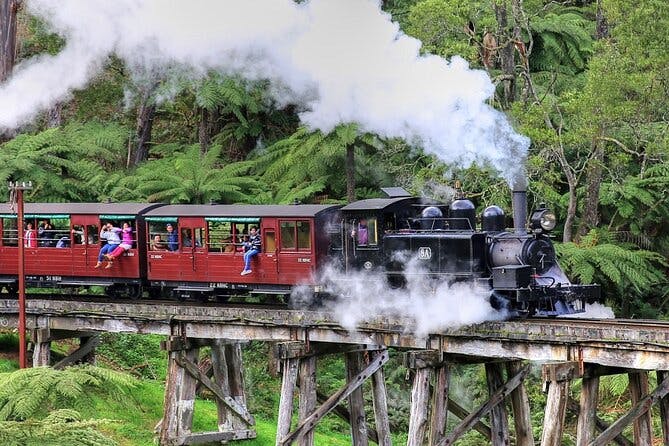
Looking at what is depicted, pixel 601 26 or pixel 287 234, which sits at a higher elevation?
pixel 601 26

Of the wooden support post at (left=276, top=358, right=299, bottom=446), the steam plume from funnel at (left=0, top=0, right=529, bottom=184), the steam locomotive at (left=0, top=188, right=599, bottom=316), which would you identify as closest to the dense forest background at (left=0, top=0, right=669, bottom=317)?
the steam plume from funnel at (left=0, top=0, right=529, bottom=184)

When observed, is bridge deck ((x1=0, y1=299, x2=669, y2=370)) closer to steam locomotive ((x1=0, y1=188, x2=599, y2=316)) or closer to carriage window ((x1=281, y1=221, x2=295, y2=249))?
steam locomotive ((x1=0, y1=188, x2=599, y2=316))

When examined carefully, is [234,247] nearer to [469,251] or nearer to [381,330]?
[381,330]

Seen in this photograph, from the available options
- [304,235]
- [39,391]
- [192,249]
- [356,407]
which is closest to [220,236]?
[192,249]

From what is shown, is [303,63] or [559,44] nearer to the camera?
[303,63]

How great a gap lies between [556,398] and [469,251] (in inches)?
145

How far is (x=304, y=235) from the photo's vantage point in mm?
20812

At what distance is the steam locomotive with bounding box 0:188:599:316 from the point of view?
18.3 metres

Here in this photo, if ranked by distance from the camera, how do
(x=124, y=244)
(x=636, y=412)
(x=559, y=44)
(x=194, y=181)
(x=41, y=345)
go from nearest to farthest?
(x=636, y=412) < (x=41, y=345) < (x=124, y=244) < (x=194, y=181) < (x=559, y=44)

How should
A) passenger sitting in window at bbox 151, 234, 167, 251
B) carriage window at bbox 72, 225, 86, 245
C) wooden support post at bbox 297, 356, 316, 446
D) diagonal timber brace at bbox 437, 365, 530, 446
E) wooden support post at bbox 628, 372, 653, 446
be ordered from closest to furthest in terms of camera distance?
wooden support post at bbox 628, 372, 653, 446 → diagonal timber brace at bbox 437, 365, 530, 446 → wooden support post at bbox 297, 356, 316, 446 → passenger sitting in window at bbox 151, 234, 167, 251 → carriage window at bbox 72, 225, 86, 245

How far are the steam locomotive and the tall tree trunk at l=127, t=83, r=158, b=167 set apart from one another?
8980 mm

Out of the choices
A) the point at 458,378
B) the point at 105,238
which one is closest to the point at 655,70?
the point at 458,378

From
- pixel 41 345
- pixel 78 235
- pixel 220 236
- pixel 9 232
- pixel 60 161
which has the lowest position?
pixel 41 345

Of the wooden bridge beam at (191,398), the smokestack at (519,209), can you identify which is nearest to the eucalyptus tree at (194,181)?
the wooden bridge beam at (191,398)
